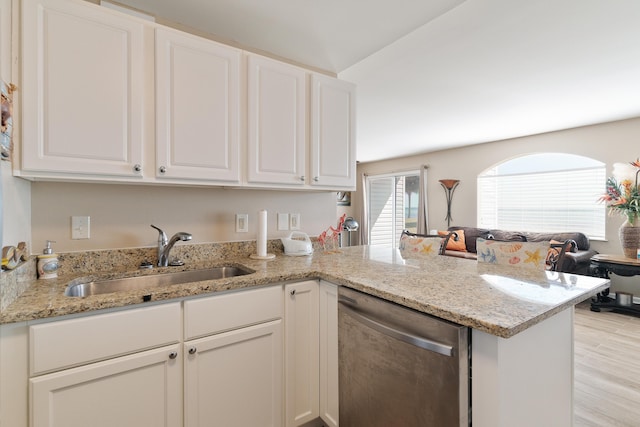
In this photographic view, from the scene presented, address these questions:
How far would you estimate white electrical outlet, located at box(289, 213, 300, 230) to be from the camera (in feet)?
7.64

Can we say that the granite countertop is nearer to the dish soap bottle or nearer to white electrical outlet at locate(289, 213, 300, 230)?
the dish soap bottle

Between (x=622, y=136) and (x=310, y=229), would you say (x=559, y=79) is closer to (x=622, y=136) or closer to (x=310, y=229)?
(x=622, y=136)

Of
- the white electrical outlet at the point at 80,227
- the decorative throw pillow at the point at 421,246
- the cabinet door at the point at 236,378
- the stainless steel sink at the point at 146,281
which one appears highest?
the white electrical outlet at the point at 80,227

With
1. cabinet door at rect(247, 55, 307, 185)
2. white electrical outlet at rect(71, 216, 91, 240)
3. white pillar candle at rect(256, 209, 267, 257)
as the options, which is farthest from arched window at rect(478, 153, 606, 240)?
white electrical outlet at rect(71, 216, 91, 240)

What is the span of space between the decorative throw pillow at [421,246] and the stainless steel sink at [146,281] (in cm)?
127

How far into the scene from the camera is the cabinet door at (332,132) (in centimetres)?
205

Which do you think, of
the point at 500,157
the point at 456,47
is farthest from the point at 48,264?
the point at 500,157

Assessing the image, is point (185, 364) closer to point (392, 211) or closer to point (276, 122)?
point (276, 122)

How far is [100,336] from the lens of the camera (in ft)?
3.52

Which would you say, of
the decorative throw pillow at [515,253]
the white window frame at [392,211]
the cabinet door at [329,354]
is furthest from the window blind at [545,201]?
the cabinet door at [329,354]

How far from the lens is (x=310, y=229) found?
2.43 m

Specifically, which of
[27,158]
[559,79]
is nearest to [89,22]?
[27,158]

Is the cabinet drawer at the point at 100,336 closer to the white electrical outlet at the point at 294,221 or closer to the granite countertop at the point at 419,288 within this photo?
the granite countertop at the point at 419,288

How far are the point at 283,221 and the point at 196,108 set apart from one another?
1.01m
